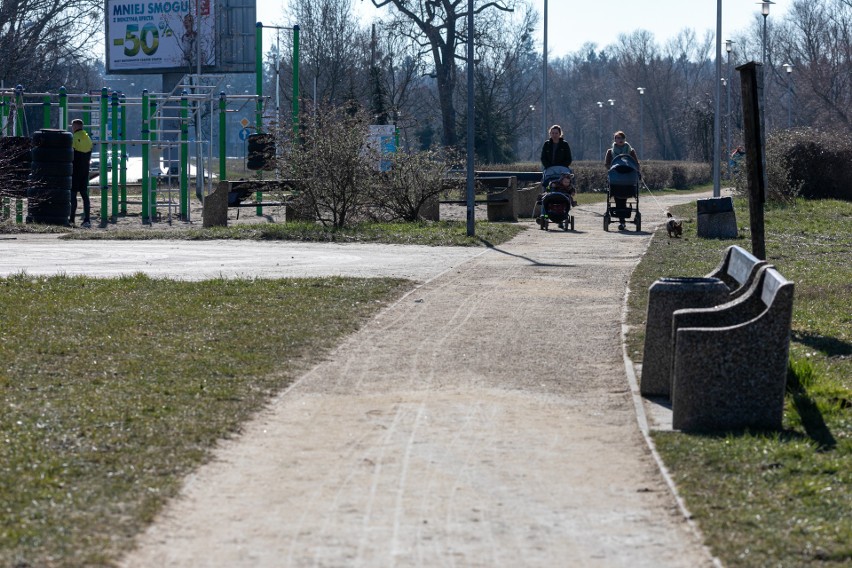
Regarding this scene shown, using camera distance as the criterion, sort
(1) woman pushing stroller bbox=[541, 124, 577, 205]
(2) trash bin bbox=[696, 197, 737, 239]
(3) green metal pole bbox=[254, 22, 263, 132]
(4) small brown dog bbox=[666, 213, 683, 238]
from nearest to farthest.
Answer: (2) trash bin bbox=[696, 197, 737, 239] < (4) small brown dog bbox=[666, 213, 683, 238] < (1) woman pushing stroller bbox=[541, 124, 577, 205] < (3) green metal pole bbox=[254, 22, 263, 132]

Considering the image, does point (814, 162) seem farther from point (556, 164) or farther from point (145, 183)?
A: point (145, 183)

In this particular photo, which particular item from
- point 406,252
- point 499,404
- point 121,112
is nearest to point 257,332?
point 499,404

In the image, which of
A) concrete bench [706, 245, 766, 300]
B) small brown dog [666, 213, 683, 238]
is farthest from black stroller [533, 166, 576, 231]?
concrete bench [706, 245, 766, 300]

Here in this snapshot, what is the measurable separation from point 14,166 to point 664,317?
18.0 m

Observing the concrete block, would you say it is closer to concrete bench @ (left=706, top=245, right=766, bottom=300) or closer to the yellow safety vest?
the yellow safety vest

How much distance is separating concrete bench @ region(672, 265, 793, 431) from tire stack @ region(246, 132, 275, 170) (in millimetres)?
16727

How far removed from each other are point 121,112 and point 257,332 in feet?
67.3

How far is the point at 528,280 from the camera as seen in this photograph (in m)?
14.4

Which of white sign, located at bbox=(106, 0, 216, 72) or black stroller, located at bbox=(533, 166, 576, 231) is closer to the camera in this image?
black stroller, located at bbox=(533, 166, 576, 231)

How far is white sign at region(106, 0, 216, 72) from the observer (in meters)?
43.4

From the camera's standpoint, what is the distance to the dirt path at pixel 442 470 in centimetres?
493

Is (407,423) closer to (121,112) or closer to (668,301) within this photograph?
(668,301)

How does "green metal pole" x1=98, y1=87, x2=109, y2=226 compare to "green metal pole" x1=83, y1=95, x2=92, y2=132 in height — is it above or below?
below

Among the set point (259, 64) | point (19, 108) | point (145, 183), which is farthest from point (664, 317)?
point (259, 64)
